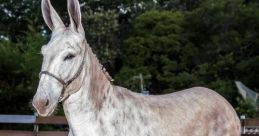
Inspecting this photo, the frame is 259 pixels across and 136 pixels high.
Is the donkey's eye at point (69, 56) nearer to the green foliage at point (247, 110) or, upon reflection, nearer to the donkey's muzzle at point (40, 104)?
the donkey's muzzle at point (40, 104)

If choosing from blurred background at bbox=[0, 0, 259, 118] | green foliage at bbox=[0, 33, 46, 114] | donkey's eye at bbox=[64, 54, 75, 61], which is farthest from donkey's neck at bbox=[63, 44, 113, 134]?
blurred background at bbox=[0, 0, 259, 118]

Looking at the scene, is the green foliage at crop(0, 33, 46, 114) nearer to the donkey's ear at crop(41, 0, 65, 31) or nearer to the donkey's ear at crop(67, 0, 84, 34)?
the donkey's ear at crop(41, 0, 65, 31)

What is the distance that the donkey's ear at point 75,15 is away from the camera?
4260 mm

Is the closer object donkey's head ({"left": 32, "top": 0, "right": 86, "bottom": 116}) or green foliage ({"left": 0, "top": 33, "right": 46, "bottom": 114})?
donkey's head ({"left": 32, "top": 0, "right": 86, "bottom": 116})

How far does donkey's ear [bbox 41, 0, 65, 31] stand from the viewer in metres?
4.36

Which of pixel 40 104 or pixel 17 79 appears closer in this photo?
pixel 40 104

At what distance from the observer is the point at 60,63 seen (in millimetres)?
4016

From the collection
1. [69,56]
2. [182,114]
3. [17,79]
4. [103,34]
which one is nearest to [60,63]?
[69,56]

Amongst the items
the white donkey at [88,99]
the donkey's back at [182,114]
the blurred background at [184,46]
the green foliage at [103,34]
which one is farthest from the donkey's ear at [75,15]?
the green foliage at [103,34]

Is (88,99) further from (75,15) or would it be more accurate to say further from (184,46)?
(184,46)

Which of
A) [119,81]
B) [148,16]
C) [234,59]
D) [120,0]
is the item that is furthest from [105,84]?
[120,0]

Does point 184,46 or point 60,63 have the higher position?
point 60,63

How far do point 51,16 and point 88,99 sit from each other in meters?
0.65

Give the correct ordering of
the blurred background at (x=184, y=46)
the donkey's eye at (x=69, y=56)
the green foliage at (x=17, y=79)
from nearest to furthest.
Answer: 1. the donkey's eye at (x=69, y=56)
2. the green foliage at (x=17, y=79)
3. the blurred background at (x=184, y=46)
